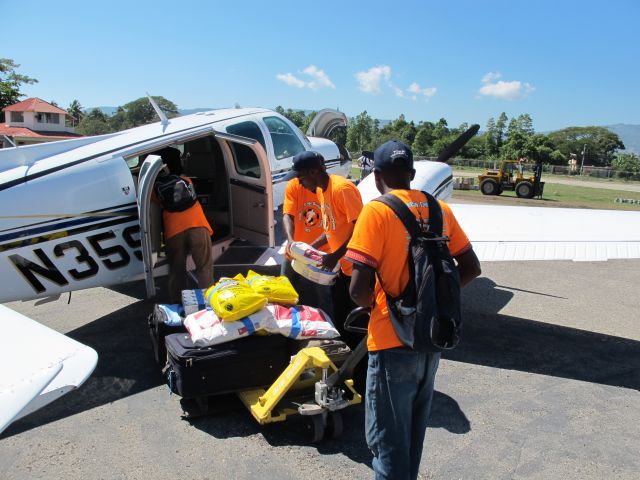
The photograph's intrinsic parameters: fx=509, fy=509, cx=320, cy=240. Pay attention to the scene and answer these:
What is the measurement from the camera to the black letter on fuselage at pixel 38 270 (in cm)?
469

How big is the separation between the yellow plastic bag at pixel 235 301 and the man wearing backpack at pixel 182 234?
53.1 inches

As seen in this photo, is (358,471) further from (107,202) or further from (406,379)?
(107,202)

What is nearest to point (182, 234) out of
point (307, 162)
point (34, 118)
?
point (307, 162)

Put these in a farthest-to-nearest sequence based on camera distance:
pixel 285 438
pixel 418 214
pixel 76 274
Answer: pixel 76 274 < pixel 285 438 < pixel 418 214

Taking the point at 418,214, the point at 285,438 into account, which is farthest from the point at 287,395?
the point at 418,214

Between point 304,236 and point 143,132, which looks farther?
point 143,132

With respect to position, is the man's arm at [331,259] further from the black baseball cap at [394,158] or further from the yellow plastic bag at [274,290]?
the black baseball cap at [394,158]

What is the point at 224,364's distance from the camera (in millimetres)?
3900

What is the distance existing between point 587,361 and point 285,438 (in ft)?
11.7

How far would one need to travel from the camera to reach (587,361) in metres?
5.46

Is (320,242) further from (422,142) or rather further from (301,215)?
(422,142)

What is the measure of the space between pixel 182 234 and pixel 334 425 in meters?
2.66

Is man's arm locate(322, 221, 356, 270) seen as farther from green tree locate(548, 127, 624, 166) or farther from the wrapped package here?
green tree locate(548, 127, 624, 166)

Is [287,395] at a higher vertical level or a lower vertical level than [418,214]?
lower
